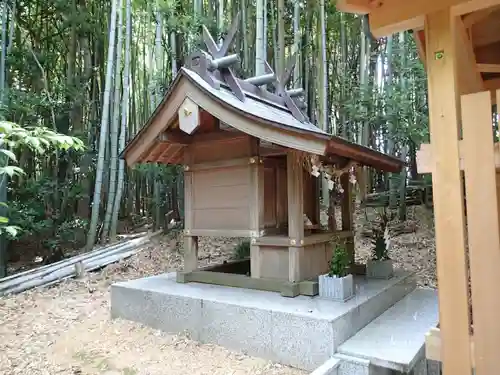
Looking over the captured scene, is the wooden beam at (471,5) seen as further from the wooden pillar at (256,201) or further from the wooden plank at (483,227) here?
the wooden pillar at (256,201)

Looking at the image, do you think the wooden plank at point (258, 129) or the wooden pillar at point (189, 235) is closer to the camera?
the wooden plank at point (258, 129)

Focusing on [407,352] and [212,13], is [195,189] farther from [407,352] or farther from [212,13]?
[212,13]

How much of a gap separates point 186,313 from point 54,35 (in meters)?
7.60

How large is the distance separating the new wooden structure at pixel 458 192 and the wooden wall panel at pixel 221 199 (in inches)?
95.1

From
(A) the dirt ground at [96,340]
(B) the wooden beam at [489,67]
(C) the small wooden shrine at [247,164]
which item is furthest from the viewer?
(C) the small wooden shrine at [247,164]

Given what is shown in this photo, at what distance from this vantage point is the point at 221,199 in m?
4.05

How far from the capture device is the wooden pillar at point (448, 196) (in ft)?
4.78

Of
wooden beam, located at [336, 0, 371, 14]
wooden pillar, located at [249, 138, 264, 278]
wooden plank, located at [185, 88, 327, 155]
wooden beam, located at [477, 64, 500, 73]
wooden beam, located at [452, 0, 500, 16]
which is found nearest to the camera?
wooden beam, located at [452, 0, 500, 16]

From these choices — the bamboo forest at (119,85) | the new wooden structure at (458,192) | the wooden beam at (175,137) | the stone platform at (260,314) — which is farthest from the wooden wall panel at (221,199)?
the new wooden structure at (458,192)

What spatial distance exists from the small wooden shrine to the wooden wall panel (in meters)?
0.01

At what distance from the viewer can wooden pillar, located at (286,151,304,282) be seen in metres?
3.57

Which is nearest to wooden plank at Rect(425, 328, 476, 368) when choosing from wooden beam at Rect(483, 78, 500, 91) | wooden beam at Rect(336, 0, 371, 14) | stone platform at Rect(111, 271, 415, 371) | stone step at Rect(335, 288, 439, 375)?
stone step at Rect(335, 288, 439, 375)

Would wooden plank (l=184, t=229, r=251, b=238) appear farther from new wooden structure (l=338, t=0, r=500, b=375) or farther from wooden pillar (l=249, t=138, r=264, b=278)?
new wooden structure (l=338, t=0, r=500, b=375)

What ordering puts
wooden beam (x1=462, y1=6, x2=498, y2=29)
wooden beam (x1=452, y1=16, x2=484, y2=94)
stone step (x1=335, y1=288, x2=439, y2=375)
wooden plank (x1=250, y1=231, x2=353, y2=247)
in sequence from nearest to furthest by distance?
wooden beam (x1=452, y1=16, x2=484, y2=94) → wooden beam (x1=462, y1=6, x2=498, y2=29) → stone step (x1=335, y1=288, x2=439, y2=375) → wooden plank (x1=250, y1=231, x2=353, y2=247)
